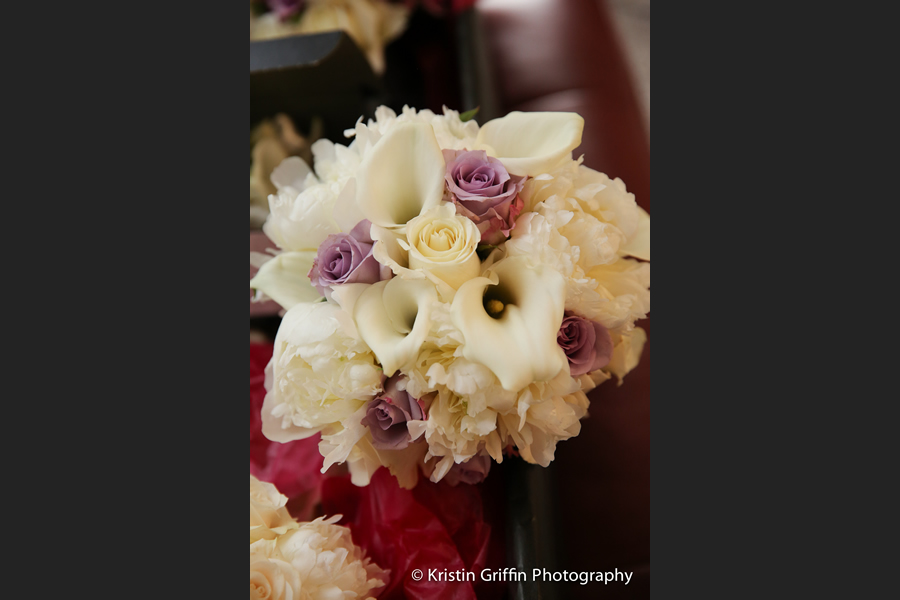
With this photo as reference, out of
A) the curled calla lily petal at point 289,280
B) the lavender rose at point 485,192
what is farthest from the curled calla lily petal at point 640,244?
the curled calla lily petal at point 289,280

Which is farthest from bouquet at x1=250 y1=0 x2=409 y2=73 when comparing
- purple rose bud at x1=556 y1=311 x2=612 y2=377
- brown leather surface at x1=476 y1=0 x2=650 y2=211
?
purple rose bud at x1=556 y1=311 x2=612 y2=377

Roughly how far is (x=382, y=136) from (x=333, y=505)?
46 centimetres

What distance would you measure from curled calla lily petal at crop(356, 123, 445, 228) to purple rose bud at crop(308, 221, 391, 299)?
0.08ft

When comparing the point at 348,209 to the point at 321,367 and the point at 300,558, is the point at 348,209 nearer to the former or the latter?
the point at 321,367

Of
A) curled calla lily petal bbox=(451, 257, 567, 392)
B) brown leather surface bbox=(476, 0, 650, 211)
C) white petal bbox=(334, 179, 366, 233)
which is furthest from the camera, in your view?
brown leather surface bbox=(476, 0, 650, 211)

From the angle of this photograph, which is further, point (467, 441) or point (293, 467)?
point (293, 467)

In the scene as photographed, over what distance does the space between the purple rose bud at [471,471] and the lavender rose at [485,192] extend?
25 centimetres

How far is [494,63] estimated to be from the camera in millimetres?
833

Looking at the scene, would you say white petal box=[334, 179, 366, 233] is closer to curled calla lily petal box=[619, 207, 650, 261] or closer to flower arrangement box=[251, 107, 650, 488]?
flower arrangement box=[251, 107, 650, 488]

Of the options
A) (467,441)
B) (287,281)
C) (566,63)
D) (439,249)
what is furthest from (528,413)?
(566,63)

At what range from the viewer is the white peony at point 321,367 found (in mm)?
565

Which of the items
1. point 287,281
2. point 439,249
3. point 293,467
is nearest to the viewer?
point 439,249

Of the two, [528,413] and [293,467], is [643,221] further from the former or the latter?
[293,467]

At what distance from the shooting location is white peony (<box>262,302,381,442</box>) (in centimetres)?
56
